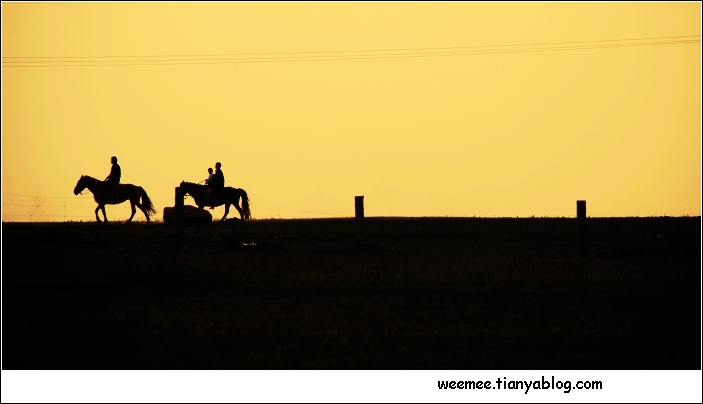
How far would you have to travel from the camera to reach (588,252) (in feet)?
→ 91.0

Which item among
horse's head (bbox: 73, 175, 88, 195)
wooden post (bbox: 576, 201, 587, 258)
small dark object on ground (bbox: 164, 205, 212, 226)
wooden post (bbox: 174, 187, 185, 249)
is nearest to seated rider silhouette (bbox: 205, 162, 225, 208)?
horse's head (bbox: 73, 175, 88, 195)

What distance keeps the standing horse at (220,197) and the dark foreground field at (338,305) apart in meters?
13.4

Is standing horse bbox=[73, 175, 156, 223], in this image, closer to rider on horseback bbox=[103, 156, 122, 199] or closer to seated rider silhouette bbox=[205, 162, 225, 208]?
rider on horseback bbox=[103, 156, 122, 199]

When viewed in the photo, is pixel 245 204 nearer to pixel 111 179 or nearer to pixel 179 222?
pixel 111 179

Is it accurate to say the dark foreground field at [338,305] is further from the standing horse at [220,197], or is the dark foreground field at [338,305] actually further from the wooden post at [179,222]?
the standing horse at [220,197]

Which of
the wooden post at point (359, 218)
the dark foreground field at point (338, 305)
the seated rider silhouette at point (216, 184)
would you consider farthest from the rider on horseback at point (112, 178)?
the wooden post at point (359, 218)

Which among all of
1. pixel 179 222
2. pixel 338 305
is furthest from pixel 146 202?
pixel 338 305

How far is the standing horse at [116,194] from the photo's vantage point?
130 feet

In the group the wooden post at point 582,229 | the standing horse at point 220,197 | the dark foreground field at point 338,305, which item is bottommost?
the dark foreground field at point 338,305

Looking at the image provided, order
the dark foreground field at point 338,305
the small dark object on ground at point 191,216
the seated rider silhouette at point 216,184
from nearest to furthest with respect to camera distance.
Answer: the dark foreground field at point 338,305, the small dark object on ground at point 191,216, the seated rider silhouette at point 216,184

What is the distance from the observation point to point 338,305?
15469mm

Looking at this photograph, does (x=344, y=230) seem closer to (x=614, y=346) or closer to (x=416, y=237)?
(x=416, y=237)

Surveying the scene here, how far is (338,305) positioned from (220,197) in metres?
28.4

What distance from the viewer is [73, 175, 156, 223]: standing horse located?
39719 mm
